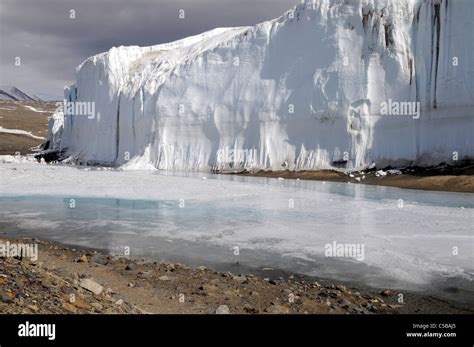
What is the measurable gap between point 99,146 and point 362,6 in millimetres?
26048

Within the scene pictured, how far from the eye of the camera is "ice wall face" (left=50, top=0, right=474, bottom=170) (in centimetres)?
2194

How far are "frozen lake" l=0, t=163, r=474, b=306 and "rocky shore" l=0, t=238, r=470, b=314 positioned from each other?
748 mm

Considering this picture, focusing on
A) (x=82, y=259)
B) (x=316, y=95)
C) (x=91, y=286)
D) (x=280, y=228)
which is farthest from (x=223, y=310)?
(x=316, y=95)

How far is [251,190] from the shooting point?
17625 millimetres

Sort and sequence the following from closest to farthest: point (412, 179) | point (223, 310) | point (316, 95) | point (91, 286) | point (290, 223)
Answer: point (223, 310) → point (91, 286) → point (290, 223) → point (412, 179) → point (316, 95)

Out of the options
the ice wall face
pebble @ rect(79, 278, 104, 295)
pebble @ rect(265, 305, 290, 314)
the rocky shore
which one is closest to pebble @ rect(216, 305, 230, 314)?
the rocky shore

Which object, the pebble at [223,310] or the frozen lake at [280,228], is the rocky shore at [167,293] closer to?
the pebble at [223,310]

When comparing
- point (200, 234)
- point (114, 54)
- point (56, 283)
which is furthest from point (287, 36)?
point (56, 283)

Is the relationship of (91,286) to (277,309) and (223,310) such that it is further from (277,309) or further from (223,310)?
(277,309)

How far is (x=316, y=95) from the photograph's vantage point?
26766mm

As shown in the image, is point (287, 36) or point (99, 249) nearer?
point (99, 249)

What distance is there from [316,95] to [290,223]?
Result: 17.8 m

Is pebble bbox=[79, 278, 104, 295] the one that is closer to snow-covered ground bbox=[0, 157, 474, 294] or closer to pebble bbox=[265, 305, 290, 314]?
pebble bbox=[265, 305, 290, 314]
